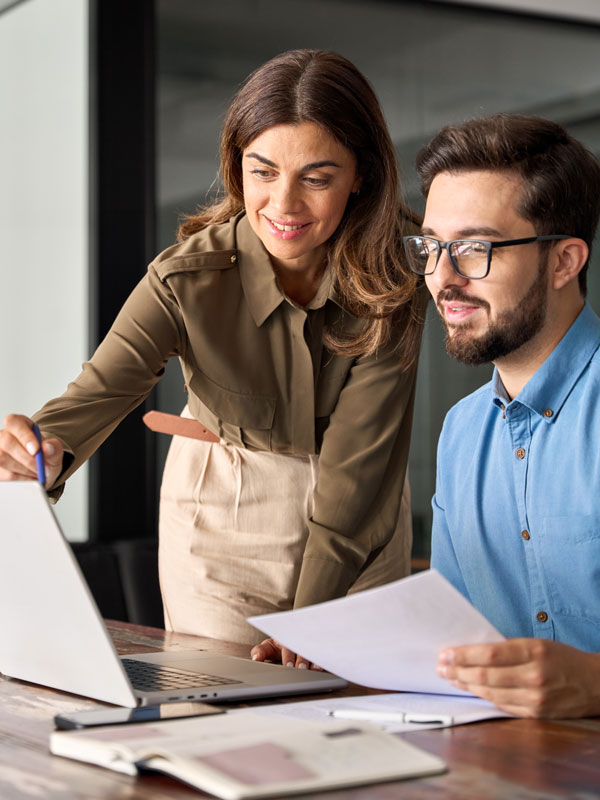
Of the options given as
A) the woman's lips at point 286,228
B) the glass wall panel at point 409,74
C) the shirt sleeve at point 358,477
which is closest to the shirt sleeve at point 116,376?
the woman's lips at point 286,228

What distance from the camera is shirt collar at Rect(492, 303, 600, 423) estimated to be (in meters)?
1.53

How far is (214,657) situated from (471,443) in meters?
0.52

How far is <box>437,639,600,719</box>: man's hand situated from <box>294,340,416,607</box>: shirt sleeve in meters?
0.66

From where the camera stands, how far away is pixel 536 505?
1530mm

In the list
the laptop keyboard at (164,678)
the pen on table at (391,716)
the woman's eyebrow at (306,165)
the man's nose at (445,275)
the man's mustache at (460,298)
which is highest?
the woman's eyebrow at (306,165)

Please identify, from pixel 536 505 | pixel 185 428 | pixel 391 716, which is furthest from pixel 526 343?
pixel 185 428

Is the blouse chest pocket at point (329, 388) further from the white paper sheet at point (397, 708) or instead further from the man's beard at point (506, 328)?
the white paper sheet at point (397, 708)

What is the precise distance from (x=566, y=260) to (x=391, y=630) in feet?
2.31

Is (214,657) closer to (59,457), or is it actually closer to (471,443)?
(59,457)

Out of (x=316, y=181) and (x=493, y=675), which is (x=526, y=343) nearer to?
(x=316, y=181)

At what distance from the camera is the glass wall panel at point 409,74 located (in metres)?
3.70

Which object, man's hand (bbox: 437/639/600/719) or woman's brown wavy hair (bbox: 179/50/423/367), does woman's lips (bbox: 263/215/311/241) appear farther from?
man's hand (bbox: 437/639/600/719)

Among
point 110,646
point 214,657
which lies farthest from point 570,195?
point 110,646

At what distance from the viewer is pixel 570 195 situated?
5.18ft
